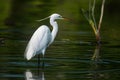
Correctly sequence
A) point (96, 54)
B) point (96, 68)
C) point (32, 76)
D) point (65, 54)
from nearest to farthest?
point (32, 76) < point (96, 68) < point (65, 54) < point (96, 54)

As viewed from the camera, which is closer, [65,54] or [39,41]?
[39,41]

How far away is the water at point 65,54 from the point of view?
635 inches

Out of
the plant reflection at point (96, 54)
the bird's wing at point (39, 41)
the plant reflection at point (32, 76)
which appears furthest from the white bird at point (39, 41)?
the plant reflection at point (96, 54)

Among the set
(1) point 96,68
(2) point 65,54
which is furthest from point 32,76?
(2) point 65,54

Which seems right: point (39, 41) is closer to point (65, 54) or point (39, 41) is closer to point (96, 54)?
point (65, 54)

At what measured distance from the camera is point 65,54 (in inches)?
786

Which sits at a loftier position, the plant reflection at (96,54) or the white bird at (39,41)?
the white bird at (39,41)

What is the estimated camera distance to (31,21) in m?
31.4

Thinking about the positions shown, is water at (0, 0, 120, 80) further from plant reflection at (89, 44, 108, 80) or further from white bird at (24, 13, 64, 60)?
white bird at (24, 13, 64, 60)

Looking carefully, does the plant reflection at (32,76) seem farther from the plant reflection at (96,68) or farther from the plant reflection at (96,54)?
the plant reflection at (96,54)

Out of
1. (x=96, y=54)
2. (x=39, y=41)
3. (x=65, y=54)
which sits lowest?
(x=96, y=54)

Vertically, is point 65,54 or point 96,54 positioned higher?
point 65,54

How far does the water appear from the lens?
1614cm

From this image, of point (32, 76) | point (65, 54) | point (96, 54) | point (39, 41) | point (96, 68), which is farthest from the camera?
point (96, 54)
